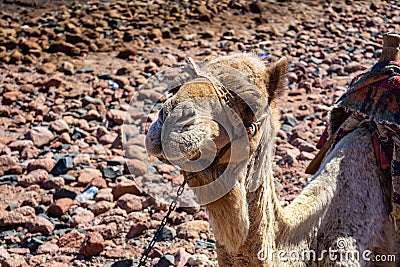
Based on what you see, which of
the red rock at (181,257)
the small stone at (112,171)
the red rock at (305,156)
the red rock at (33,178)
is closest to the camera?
the red rock at (181,257)

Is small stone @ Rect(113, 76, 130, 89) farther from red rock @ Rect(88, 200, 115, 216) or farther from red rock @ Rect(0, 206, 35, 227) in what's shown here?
red rock @ Rect(0, 206, 35, 227)

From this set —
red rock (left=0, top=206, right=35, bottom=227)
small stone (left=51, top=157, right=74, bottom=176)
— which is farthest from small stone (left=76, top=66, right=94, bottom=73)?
red rock (left=0, top=206, right=35, bottom=227)

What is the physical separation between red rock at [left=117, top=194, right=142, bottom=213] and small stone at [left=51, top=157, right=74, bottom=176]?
38.6 inches

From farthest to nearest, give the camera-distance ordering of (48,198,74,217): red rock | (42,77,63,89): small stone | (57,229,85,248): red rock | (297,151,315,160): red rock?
(42,77,63,89): small stone → (297,151,315,160): red rock → (48,198,74,217): red rock → (57,229,85,248): red rock

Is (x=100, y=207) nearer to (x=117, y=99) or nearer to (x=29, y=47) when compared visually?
(x=117, y=99)

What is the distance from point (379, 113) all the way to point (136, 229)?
234 centimetres

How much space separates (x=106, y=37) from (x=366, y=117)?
7706 millimetres

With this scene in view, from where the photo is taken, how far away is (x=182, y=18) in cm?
1216

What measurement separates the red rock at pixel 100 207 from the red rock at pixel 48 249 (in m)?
0.62

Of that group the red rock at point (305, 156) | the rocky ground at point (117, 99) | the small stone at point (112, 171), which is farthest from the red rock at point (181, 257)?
the red rock at point (305, 156)

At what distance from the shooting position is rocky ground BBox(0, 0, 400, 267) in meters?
5.28

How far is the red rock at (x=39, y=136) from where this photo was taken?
7105 mm

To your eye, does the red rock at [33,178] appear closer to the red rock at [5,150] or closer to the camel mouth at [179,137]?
the red rock at [5,150]

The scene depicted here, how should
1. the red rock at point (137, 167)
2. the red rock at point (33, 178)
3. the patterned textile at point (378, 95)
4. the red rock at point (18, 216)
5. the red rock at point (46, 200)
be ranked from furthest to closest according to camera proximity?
the red rock at point (33, 178), the red rock at point (137, 167), the red rock at point (46, 200), the red rock at point (18, 216), the patterned textile at point (378, 95)
